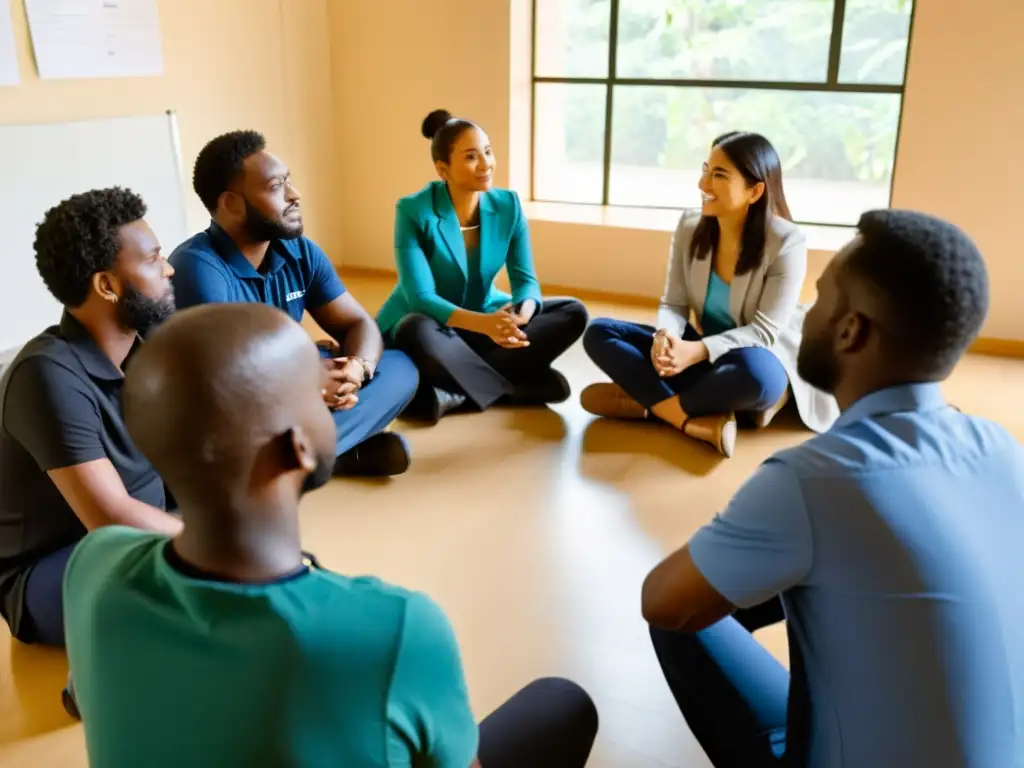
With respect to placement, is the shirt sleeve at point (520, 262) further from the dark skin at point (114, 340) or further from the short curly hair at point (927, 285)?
the short curly hair at point (927, 285)

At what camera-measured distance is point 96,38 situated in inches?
148

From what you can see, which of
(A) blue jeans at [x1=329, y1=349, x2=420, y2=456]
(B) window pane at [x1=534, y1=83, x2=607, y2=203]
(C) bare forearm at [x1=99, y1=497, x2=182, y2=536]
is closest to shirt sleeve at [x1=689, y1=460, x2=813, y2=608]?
(C) bare forearm at [x1=99, y1=497, x2=182, y2=536]

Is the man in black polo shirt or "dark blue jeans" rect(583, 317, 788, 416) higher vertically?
the man in black polo shirt

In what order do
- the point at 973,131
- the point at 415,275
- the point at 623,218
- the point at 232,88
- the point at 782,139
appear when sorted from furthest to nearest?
the point at 623,218 < the point at 782,139 < the point at 232,88 < the point at 973,131 < the point at 415,275

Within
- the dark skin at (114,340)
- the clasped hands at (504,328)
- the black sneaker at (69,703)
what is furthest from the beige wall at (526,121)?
the black sneaker at (69,703)

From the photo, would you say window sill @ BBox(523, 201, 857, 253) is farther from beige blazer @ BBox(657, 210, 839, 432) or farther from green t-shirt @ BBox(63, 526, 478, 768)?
green t-shirt @ BBox(63, 526, 478, 768)

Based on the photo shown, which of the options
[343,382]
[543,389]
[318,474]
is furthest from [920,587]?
[543,389]

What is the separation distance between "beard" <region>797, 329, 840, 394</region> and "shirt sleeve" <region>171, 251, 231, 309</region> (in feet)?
5.36

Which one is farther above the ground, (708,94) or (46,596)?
(708,94)

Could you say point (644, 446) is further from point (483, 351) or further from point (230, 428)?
point (230, 428)

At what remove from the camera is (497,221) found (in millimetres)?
3410

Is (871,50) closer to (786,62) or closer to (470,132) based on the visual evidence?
(786,62)

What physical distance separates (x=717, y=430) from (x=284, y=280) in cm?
137

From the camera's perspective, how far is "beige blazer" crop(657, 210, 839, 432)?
3014 millimetres
